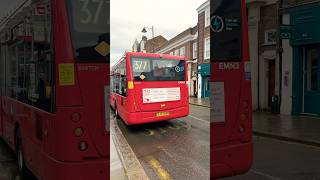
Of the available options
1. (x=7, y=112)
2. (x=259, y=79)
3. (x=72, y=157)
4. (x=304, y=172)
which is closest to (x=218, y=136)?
(x=72, y=157)

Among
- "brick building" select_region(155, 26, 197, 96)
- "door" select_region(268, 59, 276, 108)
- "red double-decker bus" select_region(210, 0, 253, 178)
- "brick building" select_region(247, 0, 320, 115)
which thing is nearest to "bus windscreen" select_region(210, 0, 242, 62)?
"red double-decker bus" select_region(210, 0, 253, 178)

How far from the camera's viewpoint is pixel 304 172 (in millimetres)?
7859

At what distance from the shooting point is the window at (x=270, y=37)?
20938 mm

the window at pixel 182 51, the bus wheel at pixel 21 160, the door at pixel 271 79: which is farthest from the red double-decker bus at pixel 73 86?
the door at pixel 271 79

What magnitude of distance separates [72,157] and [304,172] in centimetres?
523

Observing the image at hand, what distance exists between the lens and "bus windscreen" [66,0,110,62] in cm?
385

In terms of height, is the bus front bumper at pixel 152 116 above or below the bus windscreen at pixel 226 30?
below

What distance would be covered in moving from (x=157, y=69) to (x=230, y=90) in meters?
0.77

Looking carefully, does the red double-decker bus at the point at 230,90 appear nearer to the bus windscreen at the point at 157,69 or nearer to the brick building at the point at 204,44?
the brick building at the point at 204,44

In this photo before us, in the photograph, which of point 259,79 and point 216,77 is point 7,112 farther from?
point 259,79

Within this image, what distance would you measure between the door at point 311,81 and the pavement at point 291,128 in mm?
606

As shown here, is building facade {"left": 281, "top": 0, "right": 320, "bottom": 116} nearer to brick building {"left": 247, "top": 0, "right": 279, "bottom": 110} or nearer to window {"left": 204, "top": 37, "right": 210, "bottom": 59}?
brick building {"left": 247, "top": 0, "right": 279, "bottom": 110}

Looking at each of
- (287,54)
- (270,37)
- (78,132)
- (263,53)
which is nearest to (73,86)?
(78,132)

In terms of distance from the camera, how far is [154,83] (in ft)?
13.0
